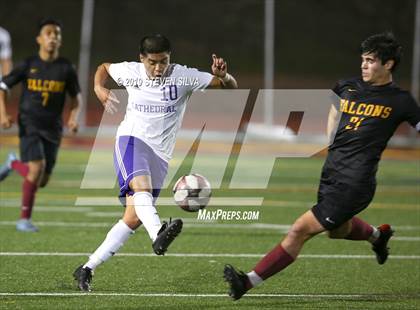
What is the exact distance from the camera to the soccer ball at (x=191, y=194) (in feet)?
22.2

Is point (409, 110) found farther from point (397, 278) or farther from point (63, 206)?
point (63, 206)

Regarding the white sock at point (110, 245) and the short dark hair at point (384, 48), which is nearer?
the short dark hair at point (384, 48)

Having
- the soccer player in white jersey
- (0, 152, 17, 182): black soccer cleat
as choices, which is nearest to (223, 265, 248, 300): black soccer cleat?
the soccer player in white jersey

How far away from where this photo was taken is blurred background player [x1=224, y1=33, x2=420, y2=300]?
6.04 meters

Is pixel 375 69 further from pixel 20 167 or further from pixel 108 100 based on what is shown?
pixel 20 167

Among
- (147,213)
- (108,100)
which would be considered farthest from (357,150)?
(108,100)

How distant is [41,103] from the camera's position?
9.89 meters

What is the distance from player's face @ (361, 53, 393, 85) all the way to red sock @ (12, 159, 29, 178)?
4.98 metres

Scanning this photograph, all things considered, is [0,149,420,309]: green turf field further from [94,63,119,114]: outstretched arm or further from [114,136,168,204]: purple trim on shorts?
[94,63,119,114]: outstretched arm

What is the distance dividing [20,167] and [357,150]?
5424mm

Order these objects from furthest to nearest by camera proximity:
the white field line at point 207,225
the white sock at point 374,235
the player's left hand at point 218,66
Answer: the white field line at point 207,225
the white sock at point 374,235
the player's left hand at point 218,66

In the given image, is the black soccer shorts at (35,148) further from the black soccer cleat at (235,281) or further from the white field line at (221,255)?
the black soccer cleat at (235,281)

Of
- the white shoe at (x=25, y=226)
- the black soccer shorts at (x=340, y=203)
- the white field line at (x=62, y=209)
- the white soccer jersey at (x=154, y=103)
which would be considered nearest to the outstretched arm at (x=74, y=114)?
the white shoe at (x=25, y=226)

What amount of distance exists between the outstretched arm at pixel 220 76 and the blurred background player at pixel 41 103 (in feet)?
10.3
